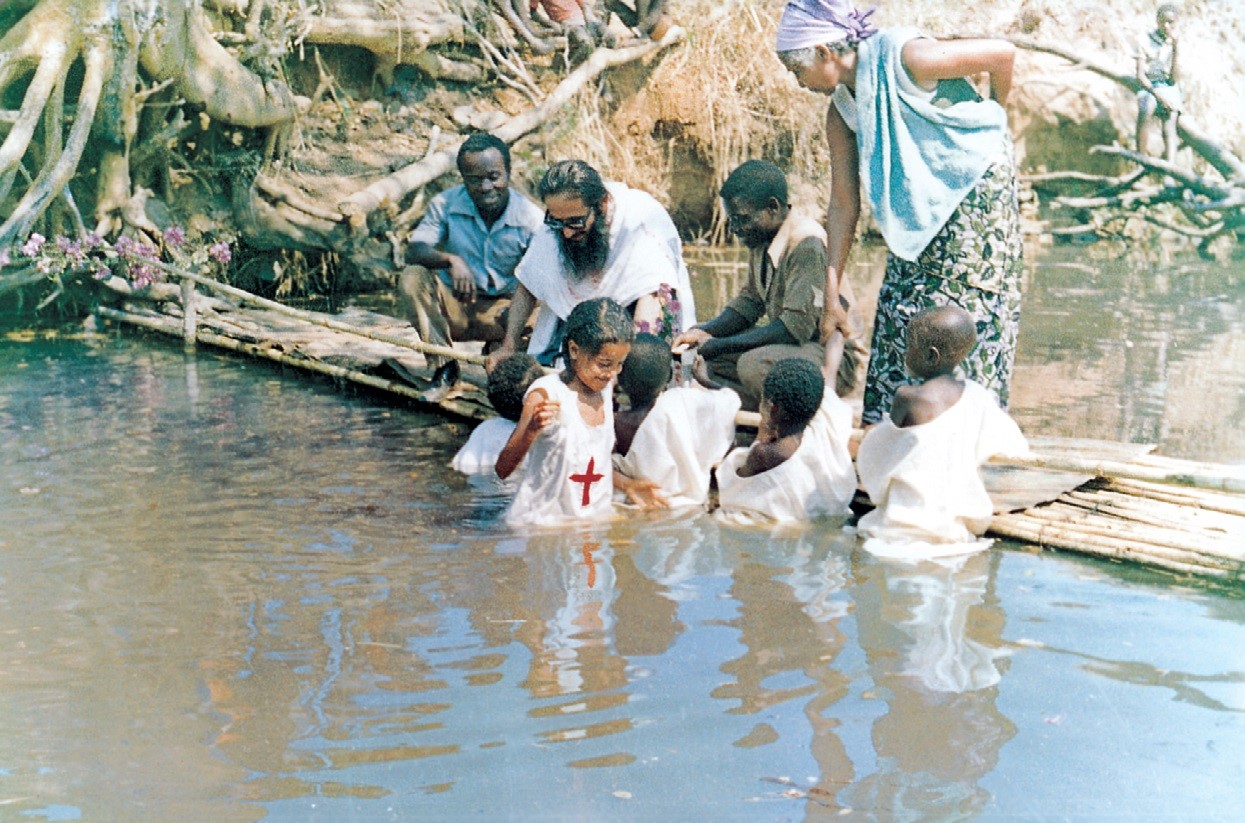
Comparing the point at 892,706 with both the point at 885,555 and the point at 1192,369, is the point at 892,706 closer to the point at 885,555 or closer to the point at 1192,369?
the point at 885,555

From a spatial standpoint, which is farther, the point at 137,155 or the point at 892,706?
the point at 137,155

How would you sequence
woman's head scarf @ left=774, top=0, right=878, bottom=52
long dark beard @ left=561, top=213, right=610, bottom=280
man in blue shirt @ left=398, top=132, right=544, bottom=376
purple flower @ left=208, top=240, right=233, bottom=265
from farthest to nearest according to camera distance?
1. purple flower @ left=208, top=240, right=233, bottom=265
2. man in blue shirt @ left=398, top=132, right=544, bottom=376
3. long dark beard @ left=561, top=213, right=610, bottom=280
4. woman's head scarf @ left=774, top=0, right=878, bottom=52

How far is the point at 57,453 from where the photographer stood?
596cm

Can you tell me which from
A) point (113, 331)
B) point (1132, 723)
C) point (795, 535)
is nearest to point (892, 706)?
point (1132, 723)

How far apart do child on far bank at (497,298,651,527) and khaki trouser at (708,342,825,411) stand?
2.02 feet

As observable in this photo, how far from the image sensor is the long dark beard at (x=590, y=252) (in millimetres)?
5629

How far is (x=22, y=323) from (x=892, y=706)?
685 centimetres

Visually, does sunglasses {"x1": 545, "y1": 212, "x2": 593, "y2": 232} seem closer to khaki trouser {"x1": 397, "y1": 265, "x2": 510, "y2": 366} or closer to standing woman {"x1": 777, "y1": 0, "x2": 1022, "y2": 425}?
standing woman {"x1": 777, "y1": 0, "x2": 1022, "y2": 425}

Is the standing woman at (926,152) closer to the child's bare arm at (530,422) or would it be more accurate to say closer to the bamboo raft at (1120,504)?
the bamboo raft at (1120,504)

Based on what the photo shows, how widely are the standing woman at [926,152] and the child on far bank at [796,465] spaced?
374 millimetres

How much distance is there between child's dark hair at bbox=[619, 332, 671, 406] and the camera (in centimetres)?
516

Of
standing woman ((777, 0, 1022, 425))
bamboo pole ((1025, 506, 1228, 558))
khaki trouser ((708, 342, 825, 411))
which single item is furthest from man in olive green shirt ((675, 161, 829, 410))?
bamboo pole ((1025, 506, 1228, 558))

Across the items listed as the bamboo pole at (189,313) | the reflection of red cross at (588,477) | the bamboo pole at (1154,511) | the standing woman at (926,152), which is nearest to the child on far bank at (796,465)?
the standing woman at (926,152)

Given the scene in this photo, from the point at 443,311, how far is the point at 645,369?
192cm
